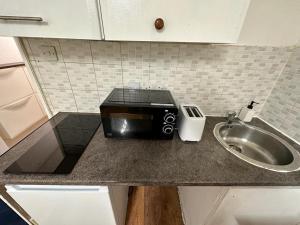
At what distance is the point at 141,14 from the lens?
21.7 inches

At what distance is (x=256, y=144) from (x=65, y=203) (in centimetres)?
136

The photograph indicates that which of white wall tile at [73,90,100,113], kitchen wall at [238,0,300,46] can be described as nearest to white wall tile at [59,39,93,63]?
white wall tile at [73,90,100,113]

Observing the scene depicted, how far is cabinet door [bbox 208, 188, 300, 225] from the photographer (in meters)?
0.71

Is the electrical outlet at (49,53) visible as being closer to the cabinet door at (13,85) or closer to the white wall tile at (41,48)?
the white wall tile at (41,48)

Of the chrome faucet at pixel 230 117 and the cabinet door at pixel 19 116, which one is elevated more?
the chrome faucet at pixel 230 117

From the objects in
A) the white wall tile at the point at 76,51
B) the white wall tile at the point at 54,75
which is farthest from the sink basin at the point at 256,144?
the white wall tile at the point at 54,75

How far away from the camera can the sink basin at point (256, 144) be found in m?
0.88

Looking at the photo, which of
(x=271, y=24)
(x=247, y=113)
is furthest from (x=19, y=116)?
(x=271, y=24)

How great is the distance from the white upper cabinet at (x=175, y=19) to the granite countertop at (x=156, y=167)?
590mm

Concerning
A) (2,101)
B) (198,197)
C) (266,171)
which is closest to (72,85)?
(198,197)

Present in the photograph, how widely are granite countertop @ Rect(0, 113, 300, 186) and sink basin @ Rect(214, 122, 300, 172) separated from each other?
8 cm

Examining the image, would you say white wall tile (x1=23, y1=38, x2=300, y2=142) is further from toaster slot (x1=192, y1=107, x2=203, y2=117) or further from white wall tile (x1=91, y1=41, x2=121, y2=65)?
toaster slot (x1=192, y1=107, x2=203, y2=117)

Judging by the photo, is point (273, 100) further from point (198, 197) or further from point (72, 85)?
point (72, 85)

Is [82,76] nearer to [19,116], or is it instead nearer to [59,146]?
[59,146]
